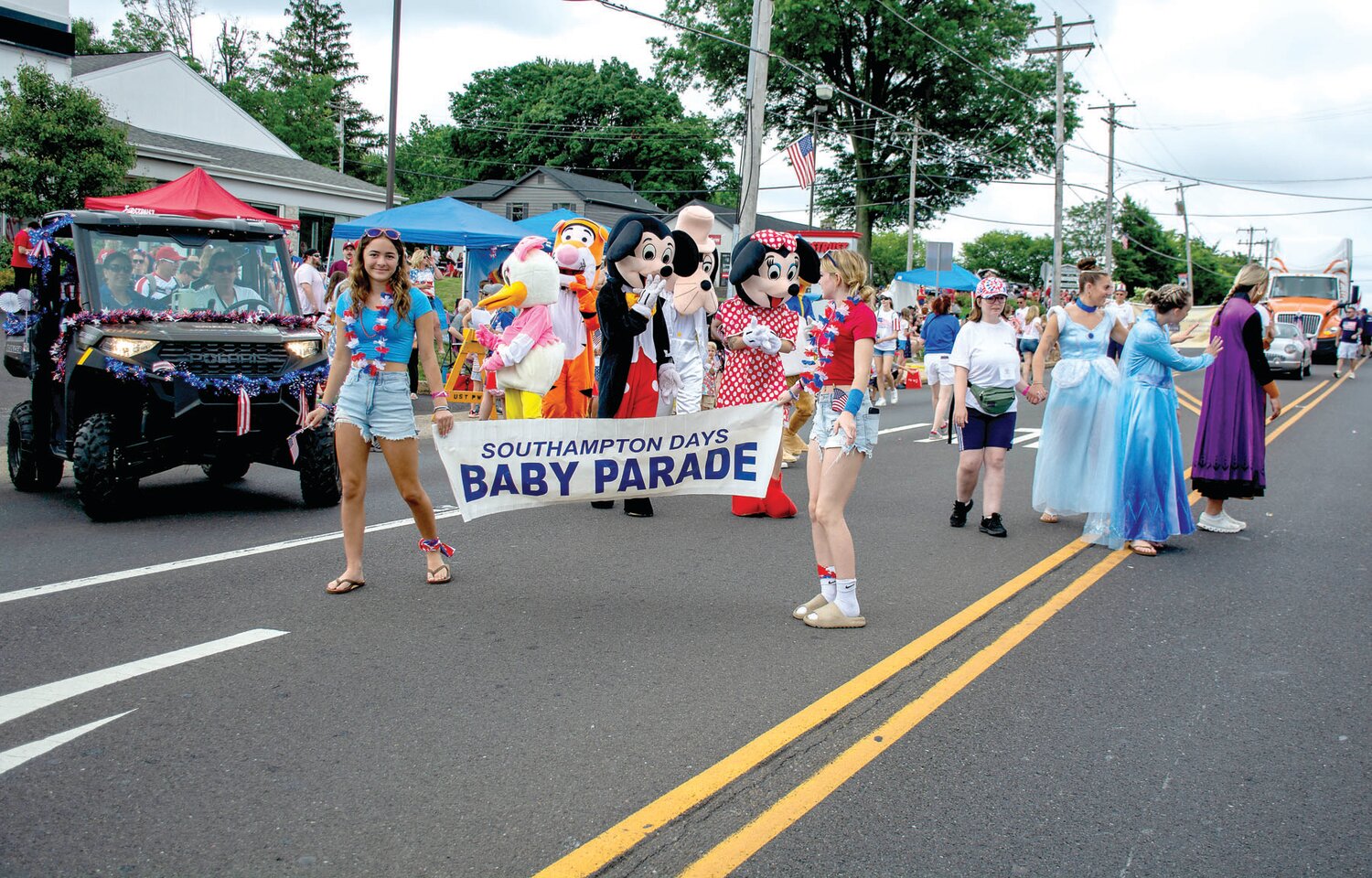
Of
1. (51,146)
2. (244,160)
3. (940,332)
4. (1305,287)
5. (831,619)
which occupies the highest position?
(244,160)

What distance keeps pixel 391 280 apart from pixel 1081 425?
5.27m

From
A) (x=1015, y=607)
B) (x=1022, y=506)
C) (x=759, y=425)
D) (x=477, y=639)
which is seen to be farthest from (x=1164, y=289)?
(x=477, y=639)

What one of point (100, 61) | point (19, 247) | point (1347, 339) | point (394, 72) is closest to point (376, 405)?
point (19, 247)

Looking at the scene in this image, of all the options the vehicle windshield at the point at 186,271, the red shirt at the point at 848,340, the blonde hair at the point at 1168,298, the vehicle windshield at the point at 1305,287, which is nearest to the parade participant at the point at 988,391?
the blonde hair at the point at 1168,298

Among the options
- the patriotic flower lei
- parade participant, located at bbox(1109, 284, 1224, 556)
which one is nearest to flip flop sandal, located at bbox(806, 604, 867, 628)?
the patriotic flower lei

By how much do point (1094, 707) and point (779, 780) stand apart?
1617mm

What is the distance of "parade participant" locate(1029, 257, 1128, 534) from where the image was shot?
26.5 feet

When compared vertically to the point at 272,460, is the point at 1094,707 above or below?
below

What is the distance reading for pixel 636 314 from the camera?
8.45 metres

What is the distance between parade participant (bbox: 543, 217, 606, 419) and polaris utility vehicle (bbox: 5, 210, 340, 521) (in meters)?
1.84

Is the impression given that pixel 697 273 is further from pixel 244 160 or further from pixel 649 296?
pixel 244 160

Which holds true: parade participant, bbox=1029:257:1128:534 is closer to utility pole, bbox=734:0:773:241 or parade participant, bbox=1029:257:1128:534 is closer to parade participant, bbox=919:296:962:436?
parade participant, bbox=919:296:962:436

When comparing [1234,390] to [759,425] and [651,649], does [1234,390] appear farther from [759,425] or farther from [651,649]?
[651,649]

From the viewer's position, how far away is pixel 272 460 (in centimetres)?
820
